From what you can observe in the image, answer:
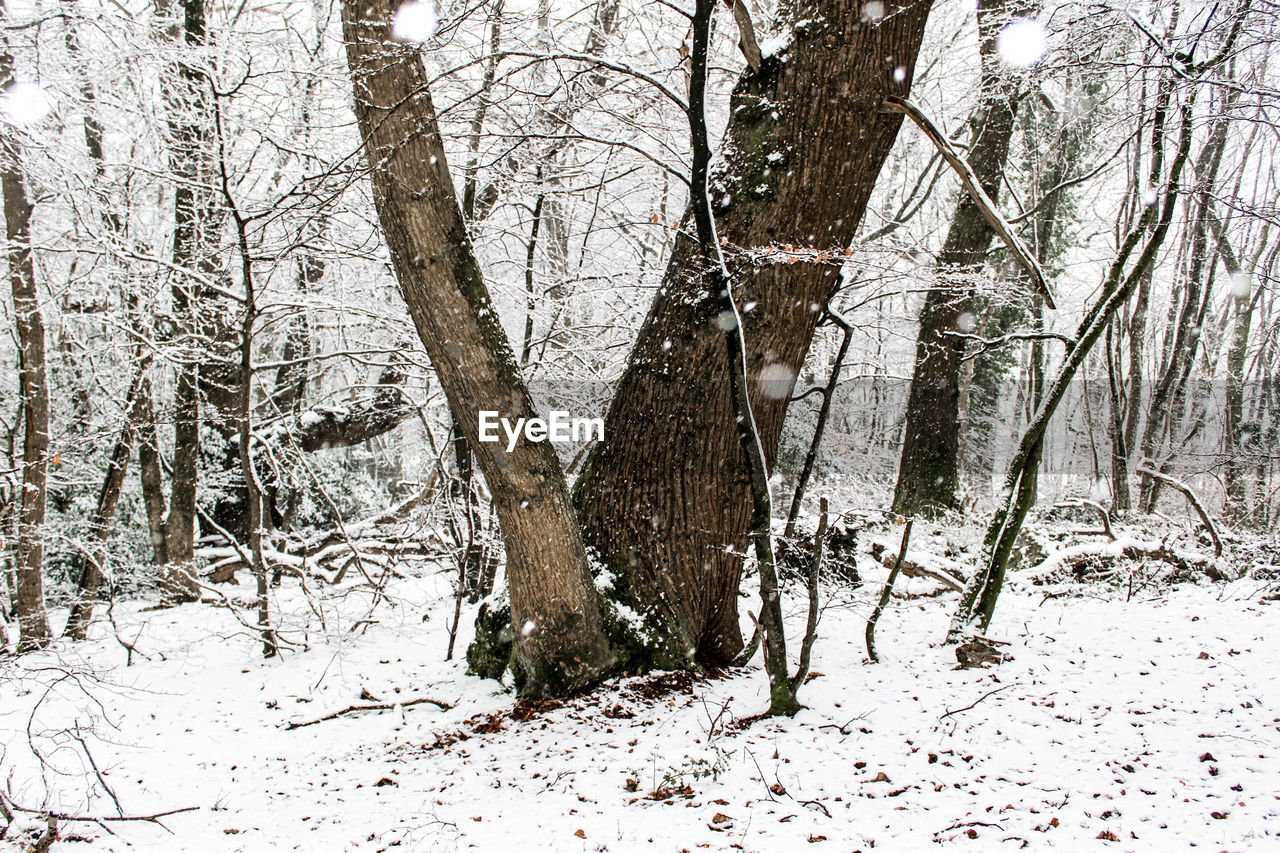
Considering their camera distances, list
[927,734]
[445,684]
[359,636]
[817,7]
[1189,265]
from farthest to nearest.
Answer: [1189,265], [359,636], [445,684], [817,7], [927,734]

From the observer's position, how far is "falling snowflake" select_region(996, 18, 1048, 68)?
409 centimetres

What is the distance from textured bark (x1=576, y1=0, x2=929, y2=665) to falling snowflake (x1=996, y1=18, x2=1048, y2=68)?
1490 millimetres

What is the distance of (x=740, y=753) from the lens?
2.68m

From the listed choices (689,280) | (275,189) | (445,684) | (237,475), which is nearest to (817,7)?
(689,280)

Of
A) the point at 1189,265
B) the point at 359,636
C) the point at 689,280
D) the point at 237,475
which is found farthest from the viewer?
the point at 1189,265

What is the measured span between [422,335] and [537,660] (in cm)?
163

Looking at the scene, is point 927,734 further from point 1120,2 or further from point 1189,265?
point 1189,265

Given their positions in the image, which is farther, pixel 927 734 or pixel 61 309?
pixel 61 309

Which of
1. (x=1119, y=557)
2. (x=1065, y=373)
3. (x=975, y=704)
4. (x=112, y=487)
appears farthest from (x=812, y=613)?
(x=112, y=487)

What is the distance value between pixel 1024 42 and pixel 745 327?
9.81 feet

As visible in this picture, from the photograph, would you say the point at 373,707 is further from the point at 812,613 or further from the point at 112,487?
the point at 112,487

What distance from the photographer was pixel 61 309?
22.1ft

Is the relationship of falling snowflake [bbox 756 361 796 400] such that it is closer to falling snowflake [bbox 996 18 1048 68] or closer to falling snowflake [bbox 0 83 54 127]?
falling snowflake [bbox 996 18 1048 68]

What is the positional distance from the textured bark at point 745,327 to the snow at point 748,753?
536 millimetres
